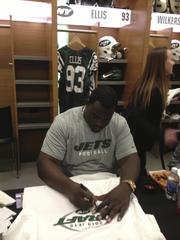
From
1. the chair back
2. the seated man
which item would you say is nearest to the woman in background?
the seated man

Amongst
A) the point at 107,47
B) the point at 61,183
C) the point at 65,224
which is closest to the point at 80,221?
the point at 65,224

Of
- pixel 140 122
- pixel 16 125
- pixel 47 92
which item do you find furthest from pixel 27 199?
pixel 47 92

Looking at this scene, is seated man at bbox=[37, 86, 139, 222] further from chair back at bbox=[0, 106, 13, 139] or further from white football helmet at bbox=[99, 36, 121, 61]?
white football helmet at bbox=[99, 36, 121, 61]

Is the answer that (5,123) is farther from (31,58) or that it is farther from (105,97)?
(105,97)

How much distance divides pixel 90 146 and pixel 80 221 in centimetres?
52

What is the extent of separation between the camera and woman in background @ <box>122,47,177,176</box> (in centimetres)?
185

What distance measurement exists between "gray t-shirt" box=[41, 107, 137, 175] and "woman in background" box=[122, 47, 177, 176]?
17.0 inches

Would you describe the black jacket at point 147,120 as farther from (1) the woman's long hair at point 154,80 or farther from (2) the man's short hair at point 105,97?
(2) the man's short hair at point 105,97

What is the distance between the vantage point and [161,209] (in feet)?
3.73

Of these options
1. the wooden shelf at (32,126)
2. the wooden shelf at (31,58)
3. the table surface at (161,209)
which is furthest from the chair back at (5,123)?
the table surface at (161,209)

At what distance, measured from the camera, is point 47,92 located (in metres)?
3.53

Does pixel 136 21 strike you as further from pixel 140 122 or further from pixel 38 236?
pixel 38 236

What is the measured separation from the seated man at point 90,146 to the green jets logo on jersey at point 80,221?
189 mm

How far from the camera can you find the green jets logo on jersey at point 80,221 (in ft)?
3.03
